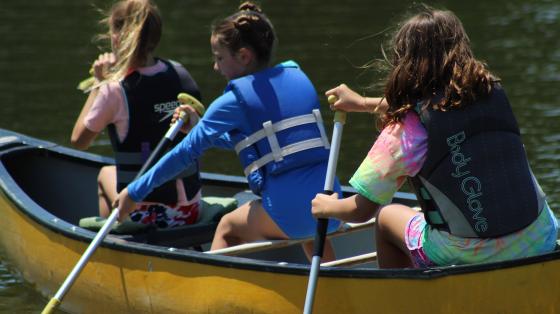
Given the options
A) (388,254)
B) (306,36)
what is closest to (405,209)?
(388,254)

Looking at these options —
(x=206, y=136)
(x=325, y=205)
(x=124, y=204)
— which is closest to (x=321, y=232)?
(x=325, y=205)

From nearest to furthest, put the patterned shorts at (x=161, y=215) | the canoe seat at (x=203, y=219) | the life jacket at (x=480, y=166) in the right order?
1. the life jacket at (x=480, y=166)
2. the canoe seat at (x=203, y=219)
3. the patterned shorts at (x=161, y=215)

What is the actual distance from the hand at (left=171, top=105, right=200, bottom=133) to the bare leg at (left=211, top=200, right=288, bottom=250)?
22.1 inches

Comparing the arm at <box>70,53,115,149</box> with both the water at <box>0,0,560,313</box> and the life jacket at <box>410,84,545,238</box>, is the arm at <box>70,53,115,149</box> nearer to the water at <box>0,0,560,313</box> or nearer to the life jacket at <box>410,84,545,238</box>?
the water at <box>0,0,560,313</box>

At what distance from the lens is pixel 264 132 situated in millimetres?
5480

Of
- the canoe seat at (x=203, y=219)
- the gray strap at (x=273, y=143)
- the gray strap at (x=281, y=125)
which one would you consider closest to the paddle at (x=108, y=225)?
the canoe seat at (x=203, y=219)

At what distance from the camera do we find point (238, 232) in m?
5.75

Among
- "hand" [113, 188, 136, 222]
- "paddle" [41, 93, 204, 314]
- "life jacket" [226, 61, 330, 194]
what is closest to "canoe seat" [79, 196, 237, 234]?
"paddle" [41, 93, 204, 314]

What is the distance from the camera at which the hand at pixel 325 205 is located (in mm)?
4789

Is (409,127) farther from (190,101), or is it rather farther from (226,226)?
(190,101)

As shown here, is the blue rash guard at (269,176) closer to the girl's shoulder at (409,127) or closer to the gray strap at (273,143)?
the gray strap at (273,143)

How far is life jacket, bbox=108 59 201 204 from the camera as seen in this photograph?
20.2 feet

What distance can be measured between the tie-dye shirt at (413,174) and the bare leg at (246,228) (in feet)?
3.53

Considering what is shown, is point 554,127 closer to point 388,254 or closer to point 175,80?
point 175,80
